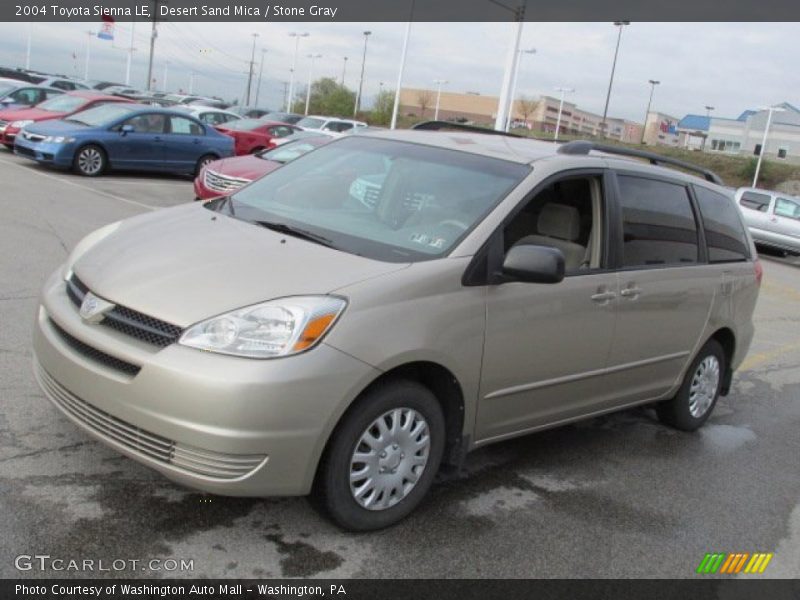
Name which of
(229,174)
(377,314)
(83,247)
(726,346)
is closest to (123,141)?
(229,174)

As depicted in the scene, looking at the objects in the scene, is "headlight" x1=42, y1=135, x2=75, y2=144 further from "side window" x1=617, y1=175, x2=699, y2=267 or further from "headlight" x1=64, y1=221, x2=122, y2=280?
"side window" x1=617, y1=175, x2=699, y2=267

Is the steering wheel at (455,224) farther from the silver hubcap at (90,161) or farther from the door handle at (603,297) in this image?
the silver hubcap at (90,161)

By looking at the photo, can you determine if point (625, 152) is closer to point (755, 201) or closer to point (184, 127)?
point (184, 127)

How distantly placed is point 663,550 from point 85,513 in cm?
260

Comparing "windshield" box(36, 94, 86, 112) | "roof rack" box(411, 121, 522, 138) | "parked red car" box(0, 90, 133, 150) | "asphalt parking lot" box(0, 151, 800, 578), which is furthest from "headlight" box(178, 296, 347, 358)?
"windshield" box(36, 94, 86, 112)

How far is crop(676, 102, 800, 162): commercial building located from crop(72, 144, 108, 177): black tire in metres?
78.8

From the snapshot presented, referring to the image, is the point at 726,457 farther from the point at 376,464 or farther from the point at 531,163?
the point at 376,464

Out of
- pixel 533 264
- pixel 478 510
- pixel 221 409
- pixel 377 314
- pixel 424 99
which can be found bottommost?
pixel 478 510

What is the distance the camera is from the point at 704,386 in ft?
18.8

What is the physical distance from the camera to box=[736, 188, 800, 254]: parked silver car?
69.7 ft

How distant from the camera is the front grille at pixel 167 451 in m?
3.06

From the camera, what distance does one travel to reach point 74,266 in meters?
3.79

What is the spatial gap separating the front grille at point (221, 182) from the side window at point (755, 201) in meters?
15.7

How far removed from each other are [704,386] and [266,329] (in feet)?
12.3
